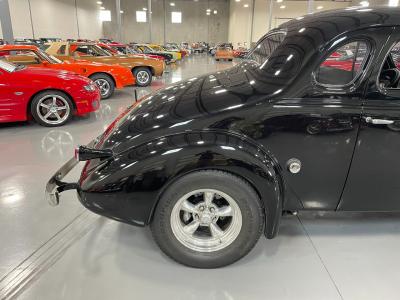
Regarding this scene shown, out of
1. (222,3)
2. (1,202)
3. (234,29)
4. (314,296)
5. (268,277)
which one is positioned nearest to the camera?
(314,296)

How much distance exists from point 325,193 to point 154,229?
1242mm

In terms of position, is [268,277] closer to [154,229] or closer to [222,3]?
[154,229]

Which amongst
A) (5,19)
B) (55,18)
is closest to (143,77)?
(5,19)

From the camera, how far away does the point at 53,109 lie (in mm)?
5492

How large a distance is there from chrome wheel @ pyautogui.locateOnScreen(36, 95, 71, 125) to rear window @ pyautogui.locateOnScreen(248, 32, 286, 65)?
3887mm

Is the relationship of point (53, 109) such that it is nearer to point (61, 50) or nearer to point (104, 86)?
point (104, 86)

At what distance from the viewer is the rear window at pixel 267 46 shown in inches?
95.3

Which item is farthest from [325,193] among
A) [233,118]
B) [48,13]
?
[48,13]

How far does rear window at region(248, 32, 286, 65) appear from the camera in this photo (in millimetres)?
2420

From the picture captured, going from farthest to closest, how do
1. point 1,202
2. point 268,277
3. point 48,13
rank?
point 48,13, point 1,202, point 268,277

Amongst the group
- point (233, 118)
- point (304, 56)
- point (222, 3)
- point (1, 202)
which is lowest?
point (1, 202)

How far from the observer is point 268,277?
6.91 feet

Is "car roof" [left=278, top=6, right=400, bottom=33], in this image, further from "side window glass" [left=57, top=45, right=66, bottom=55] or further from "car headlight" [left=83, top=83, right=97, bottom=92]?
"side window glass" [left=57, top=45, right=66, bottom=55]

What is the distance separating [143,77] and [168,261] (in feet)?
29.7
